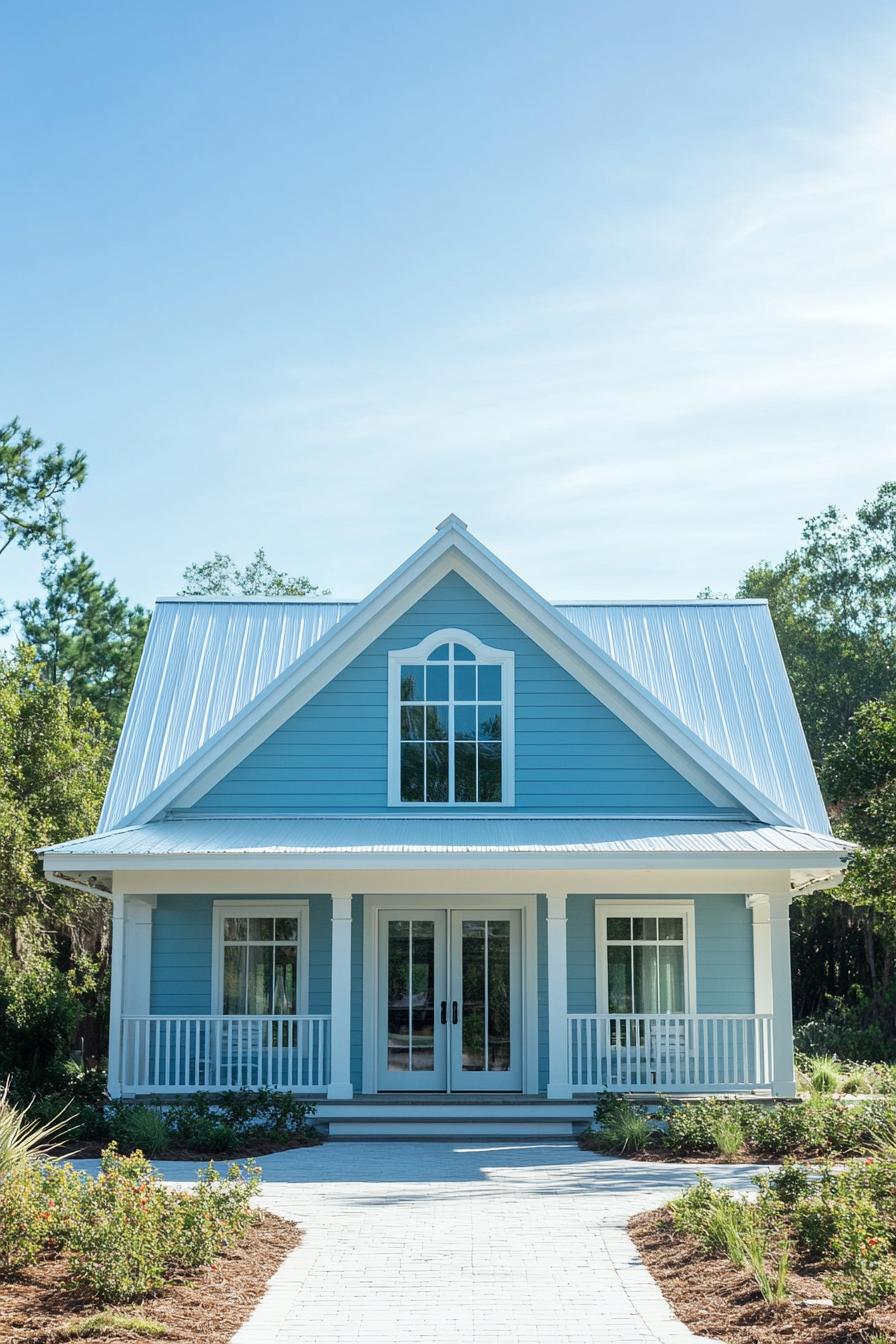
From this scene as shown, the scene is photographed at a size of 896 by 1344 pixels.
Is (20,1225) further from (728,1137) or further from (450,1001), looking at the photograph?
(450,1001)

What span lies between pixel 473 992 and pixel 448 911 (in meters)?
1.05

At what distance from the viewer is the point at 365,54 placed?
13789mm

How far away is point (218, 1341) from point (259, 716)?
1137 cm

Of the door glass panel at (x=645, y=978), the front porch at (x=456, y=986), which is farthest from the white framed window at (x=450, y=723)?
the door glass panel at (x=645, y=978)

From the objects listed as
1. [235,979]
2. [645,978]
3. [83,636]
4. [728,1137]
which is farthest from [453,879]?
[83,636]

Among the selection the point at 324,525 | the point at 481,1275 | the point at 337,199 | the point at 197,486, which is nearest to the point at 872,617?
the point at 324,525

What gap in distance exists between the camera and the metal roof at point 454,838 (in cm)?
1559

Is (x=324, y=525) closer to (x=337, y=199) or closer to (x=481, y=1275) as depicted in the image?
(x=337, y=199)

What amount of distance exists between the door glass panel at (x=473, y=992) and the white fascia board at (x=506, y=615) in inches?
132

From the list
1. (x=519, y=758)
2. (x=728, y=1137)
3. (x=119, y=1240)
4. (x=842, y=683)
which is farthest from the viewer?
(x=842, y=683)

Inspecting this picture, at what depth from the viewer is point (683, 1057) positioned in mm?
17312

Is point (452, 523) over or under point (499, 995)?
over

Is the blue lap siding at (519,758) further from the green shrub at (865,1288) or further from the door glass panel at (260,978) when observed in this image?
the green shrub at (865,1288)

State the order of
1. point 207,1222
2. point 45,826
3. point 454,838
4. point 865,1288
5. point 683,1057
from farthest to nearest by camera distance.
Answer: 1. point 45,826
2. point 683,1057
3. point 454,838
4. point 207,1222
5. point 865,1288
